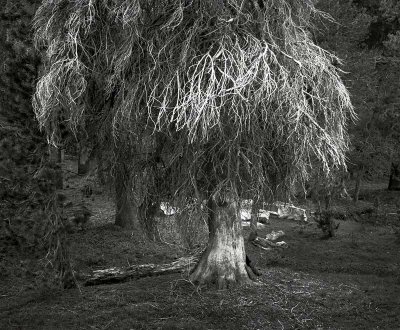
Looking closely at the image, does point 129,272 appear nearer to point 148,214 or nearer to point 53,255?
point 148,214

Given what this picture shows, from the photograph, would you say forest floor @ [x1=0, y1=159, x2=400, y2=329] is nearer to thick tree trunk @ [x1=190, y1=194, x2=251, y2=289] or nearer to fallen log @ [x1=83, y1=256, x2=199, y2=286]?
thick tree trunk @ [x1=190, y1=194, x2=251, y2=289]

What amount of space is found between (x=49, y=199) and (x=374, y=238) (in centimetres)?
1185

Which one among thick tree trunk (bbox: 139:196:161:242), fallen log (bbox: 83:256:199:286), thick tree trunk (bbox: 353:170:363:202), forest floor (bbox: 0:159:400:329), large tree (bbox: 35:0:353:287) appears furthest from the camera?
thick tree trunk (bbox: 353:170:363:202)

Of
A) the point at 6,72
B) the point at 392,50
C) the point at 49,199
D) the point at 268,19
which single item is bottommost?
the point at 49,199

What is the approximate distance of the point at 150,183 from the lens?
909cm

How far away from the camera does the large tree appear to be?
25.7 ft

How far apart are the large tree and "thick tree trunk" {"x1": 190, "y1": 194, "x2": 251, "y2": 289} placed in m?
0.71

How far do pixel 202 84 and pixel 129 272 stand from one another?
525 cm

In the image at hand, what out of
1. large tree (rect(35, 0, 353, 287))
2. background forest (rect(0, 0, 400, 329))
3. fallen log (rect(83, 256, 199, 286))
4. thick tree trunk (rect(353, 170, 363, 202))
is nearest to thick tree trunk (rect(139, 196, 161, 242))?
background forest (rect(0, 0, 400, 329))

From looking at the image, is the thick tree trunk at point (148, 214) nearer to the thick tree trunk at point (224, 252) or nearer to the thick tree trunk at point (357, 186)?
the thick tree trunk at point (224, 252)

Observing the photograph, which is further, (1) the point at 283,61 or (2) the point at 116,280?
(2) the point at 116,280

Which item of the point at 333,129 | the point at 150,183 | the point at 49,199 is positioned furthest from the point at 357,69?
the point at 49,199

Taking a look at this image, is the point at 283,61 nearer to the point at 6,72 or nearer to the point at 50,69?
the point at 50,69

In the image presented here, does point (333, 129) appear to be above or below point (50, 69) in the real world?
below
